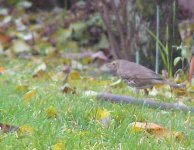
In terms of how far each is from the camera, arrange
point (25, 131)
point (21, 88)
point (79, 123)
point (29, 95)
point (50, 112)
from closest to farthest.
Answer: point (25, 131)
point (79, 123)
point (50, 112)
point (29, 95)
point (21, 88)

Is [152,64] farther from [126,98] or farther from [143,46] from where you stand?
[126,98]

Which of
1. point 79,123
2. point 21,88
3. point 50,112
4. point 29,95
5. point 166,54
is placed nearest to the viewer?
point 79,123

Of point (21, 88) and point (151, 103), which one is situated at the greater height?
point (151, 103)

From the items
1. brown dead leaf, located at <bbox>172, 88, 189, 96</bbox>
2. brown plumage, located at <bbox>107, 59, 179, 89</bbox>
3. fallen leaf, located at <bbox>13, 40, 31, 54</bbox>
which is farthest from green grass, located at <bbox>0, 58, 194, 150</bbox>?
fallen leaf, located at <bbox>13, 40, 31, 54</bbox>

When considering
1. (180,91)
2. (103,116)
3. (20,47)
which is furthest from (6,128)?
(20,47)

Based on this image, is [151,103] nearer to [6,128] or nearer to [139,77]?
[139,77]

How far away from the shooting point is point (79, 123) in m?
4.23

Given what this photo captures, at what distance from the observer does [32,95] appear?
5172 mm

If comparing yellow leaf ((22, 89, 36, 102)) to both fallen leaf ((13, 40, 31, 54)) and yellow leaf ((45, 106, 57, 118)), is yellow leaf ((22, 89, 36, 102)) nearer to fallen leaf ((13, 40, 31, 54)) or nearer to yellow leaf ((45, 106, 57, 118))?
yellow leaf ((45, 106, 57, 118))

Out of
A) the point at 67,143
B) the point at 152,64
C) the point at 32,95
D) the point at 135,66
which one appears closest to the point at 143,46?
the point at 152,64

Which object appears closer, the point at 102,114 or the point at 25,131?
the point at 25,131

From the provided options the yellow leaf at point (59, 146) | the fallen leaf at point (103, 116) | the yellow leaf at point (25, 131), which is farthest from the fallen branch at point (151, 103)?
the yellow leaf at point (59, 146)

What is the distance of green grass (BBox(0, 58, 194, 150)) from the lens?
3.72m

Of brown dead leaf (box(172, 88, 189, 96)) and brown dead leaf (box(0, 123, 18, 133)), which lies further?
brown dead leaf (box(172, 88, 189, 96))
